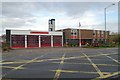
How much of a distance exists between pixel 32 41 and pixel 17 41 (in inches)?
182

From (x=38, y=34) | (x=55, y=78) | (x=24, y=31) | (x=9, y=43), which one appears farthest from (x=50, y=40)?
(x=55, y=78)

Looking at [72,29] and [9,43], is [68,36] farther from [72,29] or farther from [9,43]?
[9,43]

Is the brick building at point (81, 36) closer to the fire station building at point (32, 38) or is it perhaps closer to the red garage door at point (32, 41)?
the fire station building at point (32, 38)

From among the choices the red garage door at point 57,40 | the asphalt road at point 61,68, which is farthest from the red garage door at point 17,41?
the asphalt road at point 61,68

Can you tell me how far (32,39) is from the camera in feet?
217

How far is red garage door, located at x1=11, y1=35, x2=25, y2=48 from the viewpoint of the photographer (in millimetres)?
62481

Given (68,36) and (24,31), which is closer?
(24,31)

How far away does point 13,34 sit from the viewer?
206 ft

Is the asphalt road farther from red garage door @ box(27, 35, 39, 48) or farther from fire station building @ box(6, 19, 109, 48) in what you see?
red garage door @ box(27, 35, 39, 48)

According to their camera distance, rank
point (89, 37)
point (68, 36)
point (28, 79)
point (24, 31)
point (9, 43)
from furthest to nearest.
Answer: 1. point (89, 37)
2. point (68, 36)
3. point (24, 31)
4. point (9, 43)
5. point (28, 79)

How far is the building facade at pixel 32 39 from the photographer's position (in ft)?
206

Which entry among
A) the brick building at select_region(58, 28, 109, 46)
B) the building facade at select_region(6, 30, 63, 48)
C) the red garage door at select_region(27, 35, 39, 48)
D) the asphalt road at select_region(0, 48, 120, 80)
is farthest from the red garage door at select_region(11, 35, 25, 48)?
the asphalt road at select_region(0, 48, 120, 80)

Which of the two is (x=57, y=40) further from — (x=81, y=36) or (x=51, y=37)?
(x=81, y=36)

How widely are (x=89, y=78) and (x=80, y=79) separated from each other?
504mm
